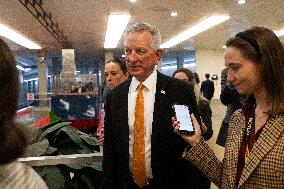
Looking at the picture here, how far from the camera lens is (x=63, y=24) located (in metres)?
11.6

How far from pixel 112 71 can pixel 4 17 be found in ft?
24.4

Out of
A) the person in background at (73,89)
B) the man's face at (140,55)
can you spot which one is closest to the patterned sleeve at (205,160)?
the man's face at (140,55)

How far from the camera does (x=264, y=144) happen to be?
1.37 metres

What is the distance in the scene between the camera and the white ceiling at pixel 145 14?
8469 millimetres

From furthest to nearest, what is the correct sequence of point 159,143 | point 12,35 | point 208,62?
point 208,62
point 12,35
point 159,143

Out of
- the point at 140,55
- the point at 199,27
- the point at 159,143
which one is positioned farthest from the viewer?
the point at 199,27

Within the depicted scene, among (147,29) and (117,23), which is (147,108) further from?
(117,23)

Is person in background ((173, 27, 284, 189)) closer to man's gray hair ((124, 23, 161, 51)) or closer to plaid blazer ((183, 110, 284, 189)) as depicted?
plaid blazer ((183, 110, 284, 189))

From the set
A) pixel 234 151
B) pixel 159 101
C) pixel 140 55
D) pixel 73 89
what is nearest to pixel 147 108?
pixel 159 101

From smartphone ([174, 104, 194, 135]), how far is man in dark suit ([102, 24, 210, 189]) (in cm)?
17

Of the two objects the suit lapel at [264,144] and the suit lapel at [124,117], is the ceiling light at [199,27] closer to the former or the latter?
the suit lapel at [124,117]

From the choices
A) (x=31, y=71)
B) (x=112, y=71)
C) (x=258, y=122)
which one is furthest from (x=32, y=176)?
(x=31, y=71)

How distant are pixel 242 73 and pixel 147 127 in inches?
25.8

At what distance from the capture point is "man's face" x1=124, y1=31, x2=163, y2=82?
2.00 m
